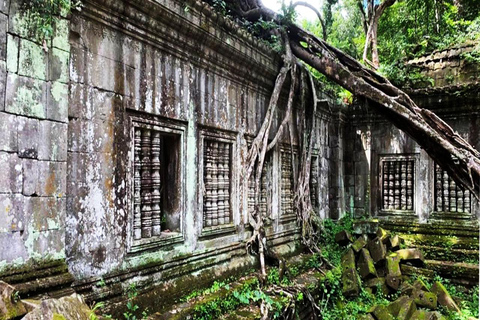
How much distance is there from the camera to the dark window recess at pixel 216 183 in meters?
4.57

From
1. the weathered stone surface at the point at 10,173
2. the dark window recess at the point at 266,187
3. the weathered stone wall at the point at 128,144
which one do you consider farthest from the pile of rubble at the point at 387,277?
the weathered stone surface at the point at 10,173

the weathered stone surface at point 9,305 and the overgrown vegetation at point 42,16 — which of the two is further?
the overgrown vegetation at point 42,16

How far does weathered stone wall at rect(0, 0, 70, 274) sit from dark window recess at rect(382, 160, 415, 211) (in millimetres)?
7194

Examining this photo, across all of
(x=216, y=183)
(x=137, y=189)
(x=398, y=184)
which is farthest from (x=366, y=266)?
(x=137, y=189)

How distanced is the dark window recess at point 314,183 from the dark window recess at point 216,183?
3149 millimetres

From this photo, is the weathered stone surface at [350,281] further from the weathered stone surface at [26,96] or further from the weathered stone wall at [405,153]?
the weathered stone surface at [26,96]

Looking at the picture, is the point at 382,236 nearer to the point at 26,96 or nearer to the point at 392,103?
the point at 392,103

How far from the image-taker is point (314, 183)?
7.68 m

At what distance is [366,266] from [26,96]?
5.72m

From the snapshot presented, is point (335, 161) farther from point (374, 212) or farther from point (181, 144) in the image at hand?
point (181, 144)

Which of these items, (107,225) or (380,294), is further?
(380,294)

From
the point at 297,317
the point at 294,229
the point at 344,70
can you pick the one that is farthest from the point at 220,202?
the point at 344,70

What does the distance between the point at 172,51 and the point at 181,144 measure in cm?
107

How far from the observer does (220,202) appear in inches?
188
